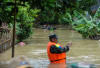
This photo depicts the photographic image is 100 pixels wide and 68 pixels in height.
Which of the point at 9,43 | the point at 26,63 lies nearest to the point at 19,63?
the point at 26,63

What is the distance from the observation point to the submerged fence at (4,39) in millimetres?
15875

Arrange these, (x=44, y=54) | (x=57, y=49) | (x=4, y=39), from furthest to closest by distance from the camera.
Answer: (x=4, y=39)
(x=44, y=54)
(x=57, y=49)

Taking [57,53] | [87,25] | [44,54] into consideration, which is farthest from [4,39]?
[87,25]

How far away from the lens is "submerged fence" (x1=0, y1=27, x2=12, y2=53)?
52.1ft

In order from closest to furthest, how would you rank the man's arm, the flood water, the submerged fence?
1. the man's arm
2. the flood water
3. the submerged fence

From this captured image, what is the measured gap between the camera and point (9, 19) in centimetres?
998

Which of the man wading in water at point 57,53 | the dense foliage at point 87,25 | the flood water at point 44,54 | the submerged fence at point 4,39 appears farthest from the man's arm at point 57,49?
the dense foliage at point 87,25

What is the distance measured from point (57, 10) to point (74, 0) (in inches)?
21.0

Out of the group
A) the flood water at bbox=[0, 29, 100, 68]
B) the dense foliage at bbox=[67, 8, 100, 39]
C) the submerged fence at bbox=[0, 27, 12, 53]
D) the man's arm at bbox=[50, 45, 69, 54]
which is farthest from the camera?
the dense foliage at bbox=[67, 8, 100, 39]

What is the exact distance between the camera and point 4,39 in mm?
16656

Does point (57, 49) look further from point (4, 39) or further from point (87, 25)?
point (87, 25)

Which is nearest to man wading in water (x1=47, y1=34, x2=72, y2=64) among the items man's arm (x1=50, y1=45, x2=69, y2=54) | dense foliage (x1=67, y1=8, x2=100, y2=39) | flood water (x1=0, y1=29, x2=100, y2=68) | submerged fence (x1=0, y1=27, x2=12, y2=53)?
man's arm (x1=50, y1=45, x2=69, y2=54)

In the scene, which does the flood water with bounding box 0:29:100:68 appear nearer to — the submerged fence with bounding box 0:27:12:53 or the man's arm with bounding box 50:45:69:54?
the submerged fence with bounding box 0:27:12:53

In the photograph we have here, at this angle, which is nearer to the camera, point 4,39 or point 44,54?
point 44,54
